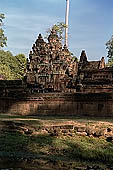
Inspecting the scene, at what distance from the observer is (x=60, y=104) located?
40.2 feet

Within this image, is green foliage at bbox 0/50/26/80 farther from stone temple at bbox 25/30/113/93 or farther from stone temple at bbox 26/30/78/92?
stone temple at bbox 25/30/113/93

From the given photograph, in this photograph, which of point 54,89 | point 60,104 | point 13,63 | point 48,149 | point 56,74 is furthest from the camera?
point 13,63

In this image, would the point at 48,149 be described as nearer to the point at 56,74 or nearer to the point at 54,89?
the point at 54,89

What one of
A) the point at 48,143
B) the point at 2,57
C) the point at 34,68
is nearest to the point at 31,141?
the point at 48,143

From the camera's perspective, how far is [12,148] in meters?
6.54

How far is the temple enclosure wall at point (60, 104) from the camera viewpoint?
1155cm

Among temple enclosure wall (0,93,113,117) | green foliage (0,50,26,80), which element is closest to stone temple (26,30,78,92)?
temple enclosure wall (0,93,113,117)

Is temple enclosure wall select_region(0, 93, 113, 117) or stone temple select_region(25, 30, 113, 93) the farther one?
stone temple select_region(25, 30, 113, 93)

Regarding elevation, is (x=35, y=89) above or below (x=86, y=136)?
above

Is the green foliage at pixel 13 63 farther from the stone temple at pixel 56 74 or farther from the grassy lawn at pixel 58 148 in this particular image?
the grassy lawn at pixel 58 148

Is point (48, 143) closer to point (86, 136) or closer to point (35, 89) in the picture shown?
point (86, 136)

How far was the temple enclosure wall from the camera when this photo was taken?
11555 millimetres

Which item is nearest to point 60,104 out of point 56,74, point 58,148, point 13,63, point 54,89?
point 54,89

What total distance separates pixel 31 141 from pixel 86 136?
1643mm
